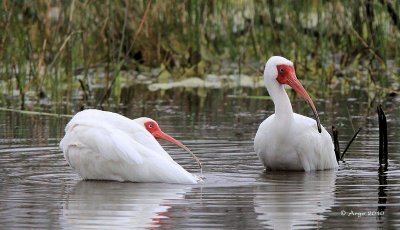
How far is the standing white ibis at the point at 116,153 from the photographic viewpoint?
30.9 feet

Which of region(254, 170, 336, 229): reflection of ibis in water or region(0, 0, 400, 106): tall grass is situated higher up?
region(0, 0, 400, 106): tall grass

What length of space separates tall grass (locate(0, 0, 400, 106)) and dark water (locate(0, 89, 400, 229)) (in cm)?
248

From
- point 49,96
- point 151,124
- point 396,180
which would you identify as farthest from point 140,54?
point 396,180

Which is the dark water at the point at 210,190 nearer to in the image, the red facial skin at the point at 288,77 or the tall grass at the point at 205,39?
the red facial skin at the point at 288,77

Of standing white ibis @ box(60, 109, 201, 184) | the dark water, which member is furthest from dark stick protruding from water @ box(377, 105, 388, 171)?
standing white ibis @ box(60, 109, 201, 184)

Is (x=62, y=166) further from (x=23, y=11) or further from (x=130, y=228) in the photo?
(x=23, y=11)

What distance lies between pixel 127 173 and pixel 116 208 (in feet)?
4.19

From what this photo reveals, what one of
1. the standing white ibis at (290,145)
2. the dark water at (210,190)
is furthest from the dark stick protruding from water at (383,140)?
the standing white ibis at (290,145)

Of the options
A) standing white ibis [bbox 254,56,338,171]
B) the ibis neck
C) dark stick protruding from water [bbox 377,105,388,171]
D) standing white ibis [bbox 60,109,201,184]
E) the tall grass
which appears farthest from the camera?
the tall grass

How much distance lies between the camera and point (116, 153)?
9484mm

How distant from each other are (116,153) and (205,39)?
9016 millimetres

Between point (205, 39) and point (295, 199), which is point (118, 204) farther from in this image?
point (205, 39)

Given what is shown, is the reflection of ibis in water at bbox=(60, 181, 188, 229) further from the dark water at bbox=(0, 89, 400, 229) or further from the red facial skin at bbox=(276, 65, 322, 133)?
the red facial skin at bbox=(276, 65, 322, 133)

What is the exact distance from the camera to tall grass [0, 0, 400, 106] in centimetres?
1569
